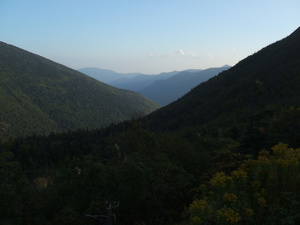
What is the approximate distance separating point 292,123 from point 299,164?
1325cm

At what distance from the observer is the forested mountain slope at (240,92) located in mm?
50806

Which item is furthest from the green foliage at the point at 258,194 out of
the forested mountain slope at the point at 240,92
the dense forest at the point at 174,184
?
the forested mountain slope at the point at 240,92

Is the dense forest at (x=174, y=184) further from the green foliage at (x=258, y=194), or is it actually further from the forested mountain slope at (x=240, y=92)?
the forested mountain slope at (x=240, y=92)

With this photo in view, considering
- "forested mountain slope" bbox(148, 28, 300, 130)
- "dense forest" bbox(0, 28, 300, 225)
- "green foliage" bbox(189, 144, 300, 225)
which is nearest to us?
"green foliage" bbox(189, 144, 300, 225)

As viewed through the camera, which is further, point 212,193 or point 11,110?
point 11,110

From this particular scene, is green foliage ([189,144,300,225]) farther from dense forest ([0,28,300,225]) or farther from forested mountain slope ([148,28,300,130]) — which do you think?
forested mountain slope ([148,28,300,130])

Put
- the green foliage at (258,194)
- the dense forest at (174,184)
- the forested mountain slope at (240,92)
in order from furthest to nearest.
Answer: the forested mountain slope at (240,92)
the dense forest at (174,184)
the green foliage at (258,194)

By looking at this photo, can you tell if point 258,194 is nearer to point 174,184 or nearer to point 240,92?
point 174,184

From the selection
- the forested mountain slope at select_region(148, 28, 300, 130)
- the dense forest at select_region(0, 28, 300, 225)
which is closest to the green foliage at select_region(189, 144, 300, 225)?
the dense forest at select_region(0, 28, 300, 225)

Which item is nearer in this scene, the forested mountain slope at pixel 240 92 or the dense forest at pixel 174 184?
the dense forest at pixel 174 184

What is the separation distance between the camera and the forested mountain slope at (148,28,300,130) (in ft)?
167

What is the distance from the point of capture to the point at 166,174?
12383 mm

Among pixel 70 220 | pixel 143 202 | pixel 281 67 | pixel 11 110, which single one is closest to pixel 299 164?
pixel 70 220

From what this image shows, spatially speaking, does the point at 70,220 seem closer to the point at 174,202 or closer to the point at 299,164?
the point at 174,202
